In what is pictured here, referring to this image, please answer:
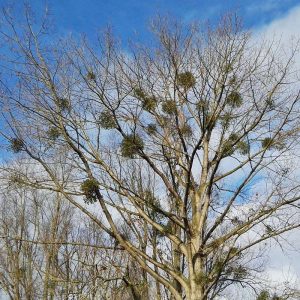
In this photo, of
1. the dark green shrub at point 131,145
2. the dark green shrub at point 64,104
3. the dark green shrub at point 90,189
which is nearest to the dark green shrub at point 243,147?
the dark green shrub at point 131,145

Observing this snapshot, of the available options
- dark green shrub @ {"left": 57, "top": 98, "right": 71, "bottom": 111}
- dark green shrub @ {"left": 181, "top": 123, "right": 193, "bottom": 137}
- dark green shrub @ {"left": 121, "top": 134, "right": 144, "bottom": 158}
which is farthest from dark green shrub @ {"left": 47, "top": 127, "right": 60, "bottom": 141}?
dark green shrub @ {"left": 181, "top": 123, "right": 193, "bottom": 137}

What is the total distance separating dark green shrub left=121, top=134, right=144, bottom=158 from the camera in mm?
10422

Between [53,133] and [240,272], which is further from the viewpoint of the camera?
[240,272]

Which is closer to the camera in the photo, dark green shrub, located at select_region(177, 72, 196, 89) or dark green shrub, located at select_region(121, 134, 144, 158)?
dark green shrub, located at select_region(177, 72, 196, 89)

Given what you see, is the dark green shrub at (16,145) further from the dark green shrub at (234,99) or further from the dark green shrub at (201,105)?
the dark green shrub at (234,99)

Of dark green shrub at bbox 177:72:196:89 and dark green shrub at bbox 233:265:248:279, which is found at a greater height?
dark green shrub at bbox 177:72:196:89

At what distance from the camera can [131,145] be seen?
10414mm

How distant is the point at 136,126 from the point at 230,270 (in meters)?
4.06

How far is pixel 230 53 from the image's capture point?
10211 mm

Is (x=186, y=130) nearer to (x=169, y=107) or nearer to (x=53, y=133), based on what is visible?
(x=169, y=107)

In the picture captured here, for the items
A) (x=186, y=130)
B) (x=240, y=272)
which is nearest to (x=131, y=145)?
(x=186, y=130)

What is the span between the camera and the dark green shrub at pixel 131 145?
10422mm

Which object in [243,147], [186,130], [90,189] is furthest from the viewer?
[186,130]

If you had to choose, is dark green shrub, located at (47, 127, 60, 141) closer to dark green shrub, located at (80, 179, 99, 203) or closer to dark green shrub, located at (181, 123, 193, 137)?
dark green shrub, located at (80, 179, 99, 203)
